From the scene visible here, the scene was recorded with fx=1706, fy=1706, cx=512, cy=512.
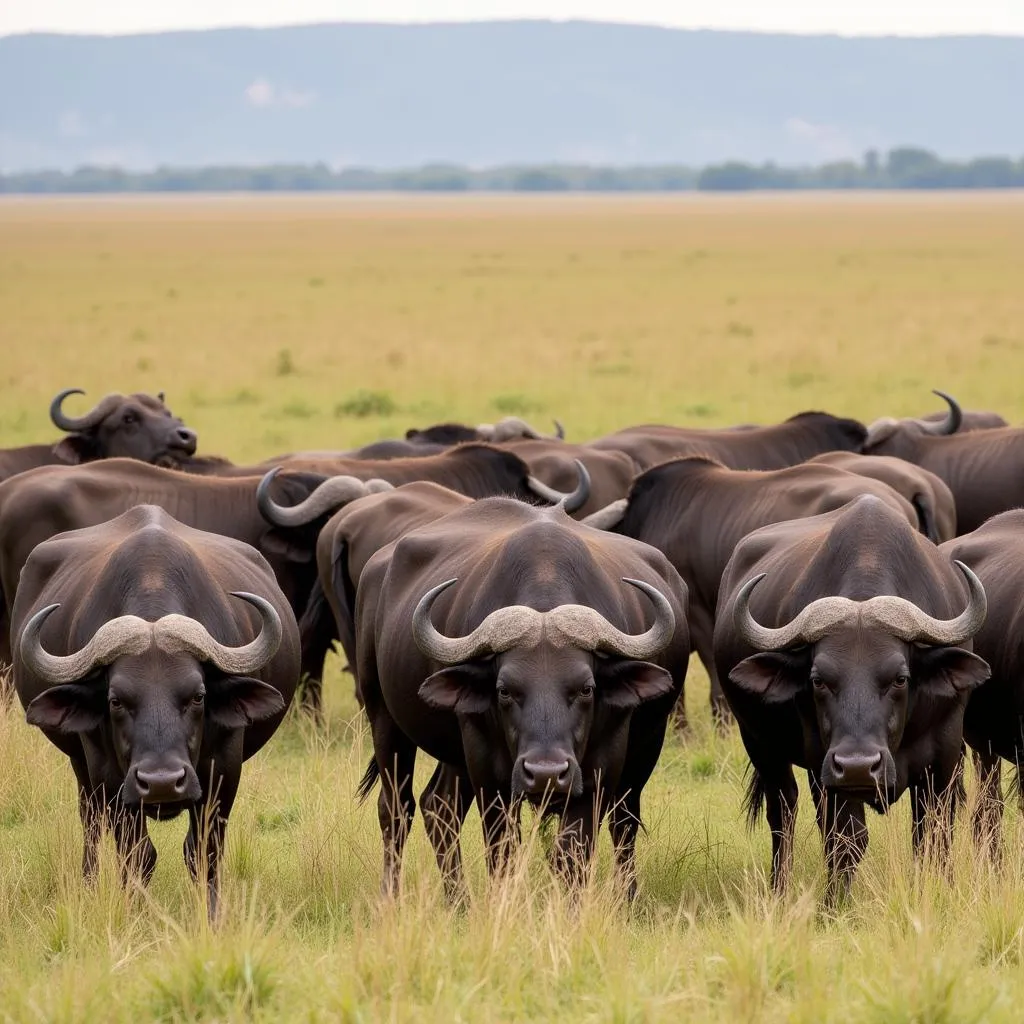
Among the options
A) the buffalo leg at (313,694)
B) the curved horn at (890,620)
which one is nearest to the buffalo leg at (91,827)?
the curved horn at (890,620)

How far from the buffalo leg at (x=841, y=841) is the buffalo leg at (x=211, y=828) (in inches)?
89.3

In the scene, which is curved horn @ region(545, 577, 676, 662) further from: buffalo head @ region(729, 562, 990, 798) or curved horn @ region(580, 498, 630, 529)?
curved horn @ region(580, 498, 630, 529)

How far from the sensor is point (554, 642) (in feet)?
20.0

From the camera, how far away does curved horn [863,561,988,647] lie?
6.20m

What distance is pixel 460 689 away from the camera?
6.27 meters

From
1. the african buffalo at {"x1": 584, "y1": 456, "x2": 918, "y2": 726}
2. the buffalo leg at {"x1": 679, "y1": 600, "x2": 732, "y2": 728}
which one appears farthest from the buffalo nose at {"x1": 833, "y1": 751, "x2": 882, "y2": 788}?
the buffalo leg at {"x1": 679, "y1": 600, "x2": 732, "y2": 728}

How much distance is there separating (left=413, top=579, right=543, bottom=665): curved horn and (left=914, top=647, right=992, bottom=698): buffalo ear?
56.7 inches

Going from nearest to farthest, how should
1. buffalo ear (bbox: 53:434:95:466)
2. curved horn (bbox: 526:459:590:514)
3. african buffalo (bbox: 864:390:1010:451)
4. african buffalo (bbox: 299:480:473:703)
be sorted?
african buffalo (bbox: 299:480:473:703) < curved horn (bbox: 526:459:590:514) < buffalo ear (bbox: 53:434:95:466) < african buffalo (bbox: 864:390:1010:451)

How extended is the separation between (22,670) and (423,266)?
52.3 metres

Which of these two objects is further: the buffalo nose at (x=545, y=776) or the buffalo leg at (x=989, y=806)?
the buffalo leg at (x=989, y=806)

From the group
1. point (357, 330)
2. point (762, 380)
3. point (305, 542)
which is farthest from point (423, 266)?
point (305, 542)

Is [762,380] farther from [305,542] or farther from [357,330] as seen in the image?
[305,542]

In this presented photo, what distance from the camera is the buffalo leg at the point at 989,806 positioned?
262 inches

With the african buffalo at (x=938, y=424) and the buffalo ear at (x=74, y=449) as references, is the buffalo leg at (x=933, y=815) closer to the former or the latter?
the african buffalo at (x=938, y=424)
